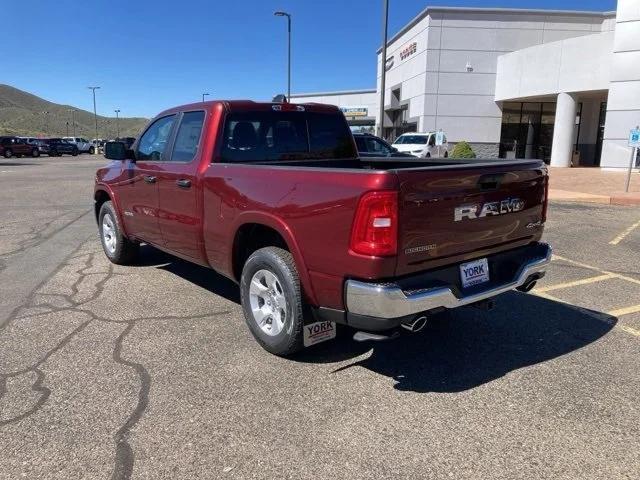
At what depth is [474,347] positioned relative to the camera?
4.21 metres

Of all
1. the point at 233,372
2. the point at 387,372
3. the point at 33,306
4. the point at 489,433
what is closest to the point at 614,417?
the point at 489,433

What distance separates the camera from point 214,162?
4469mm

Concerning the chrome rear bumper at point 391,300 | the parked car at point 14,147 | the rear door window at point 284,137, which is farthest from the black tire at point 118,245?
the parked car at point 14,147

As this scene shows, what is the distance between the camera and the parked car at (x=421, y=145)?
2498 centimetres

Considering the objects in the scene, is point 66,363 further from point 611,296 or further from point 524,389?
point 611,296

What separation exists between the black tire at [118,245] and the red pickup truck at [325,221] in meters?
1.12

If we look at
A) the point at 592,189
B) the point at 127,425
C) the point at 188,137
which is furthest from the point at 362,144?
the point at 127,425

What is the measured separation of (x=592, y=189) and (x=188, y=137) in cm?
1527

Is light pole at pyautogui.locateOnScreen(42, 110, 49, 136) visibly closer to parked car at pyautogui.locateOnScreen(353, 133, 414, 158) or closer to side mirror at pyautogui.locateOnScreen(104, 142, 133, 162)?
parked car at pyautogui.locateOnScreen(353, 133, 414, 158)

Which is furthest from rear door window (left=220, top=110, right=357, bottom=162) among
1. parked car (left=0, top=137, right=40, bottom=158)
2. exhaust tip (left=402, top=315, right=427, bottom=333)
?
parked car (left=0, top=137, right=40, bottom=158)

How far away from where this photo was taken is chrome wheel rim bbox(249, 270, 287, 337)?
387cm

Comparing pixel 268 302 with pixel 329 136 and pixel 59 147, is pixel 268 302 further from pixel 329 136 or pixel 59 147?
pixel 59 147

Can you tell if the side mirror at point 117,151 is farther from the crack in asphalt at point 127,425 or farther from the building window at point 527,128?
the building window at point 527,128

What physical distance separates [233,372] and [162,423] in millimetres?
731
